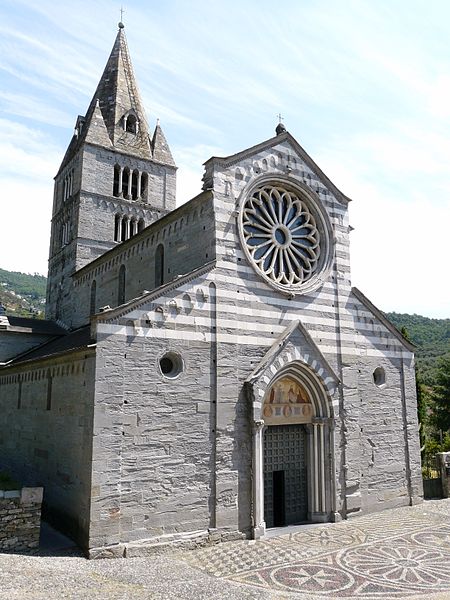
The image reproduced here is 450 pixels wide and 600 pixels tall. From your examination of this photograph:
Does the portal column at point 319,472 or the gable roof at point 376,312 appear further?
the gable roof at point 376,312

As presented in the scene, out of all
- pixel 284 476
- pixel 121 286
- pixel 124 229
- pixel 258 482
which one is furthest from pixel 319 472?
pixel 124 229

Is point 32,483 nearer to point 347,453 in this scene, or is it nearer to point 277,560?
point 277,560

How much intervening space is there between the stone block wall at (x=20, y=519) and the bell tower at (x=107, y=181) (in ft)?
52.8

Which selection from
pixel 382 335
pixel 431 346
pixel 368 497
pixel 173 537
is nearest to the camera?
pixel 173 537

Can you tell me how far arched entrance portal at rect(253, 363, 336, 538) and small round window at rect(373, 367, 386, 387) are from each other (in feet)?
10.3

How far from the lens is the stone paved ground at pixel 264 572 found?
997 cm

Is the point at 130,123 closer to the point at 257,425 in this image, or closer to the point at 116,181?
the point at 116,181

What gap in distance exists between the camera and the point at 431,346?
3588 inches

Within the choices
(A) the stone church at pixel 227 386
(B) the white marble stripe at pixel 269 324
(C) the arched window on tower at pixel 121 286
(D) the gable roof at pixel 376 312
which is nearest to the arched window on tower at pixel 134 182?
(A) the stone church at pixel 227 386

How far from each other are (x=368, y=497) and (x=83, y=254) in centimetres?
1942

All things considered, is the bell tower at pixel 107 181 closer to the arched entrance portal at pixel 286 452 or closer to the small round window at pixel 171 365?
the small round window at pixel 171 365

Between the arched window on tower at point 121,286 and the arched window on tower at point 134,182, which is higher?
the arched window on tower at point 134,182

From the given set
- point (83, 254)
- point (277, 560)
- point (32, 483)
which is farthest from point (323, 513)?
point (83, 254)

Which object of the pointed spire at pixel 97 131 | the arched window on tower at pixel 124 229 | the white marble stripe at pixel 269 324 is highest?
the pointed spire at pixel 97 131
